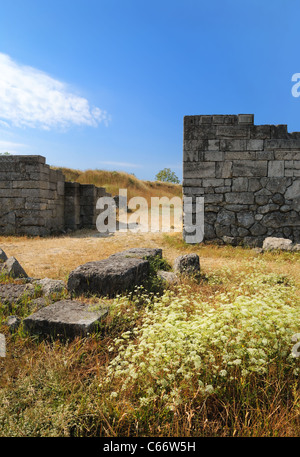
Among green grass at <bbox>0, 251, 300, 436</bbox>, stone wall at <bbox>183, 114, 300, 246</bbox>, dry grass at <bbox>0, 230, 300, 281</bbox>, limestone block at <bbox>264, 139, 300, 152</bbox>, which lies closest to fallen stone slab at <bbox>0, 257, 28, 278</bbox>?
dry grass at <bbox>0, 230, 300, 281</bbox>

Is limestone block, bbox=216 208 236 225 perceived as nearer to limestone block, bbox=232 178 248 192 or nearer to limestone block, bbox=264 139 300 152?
limestone block, bbox=232 178 248 192

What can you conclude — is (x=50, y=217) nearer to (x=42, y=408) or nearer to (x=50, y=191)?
(x=50, y=191)

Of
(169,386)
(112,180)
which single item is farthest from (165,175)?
(169,386)

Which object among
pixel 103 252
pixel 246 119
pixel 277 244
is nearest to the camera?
pixel 277 244

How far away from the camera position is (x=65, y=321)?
122 inches

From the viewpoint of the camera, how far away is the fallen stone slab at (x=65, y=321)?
3068mm

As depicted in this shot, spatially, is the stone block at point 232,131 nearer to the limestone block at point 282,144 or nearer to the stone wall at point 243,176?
the stone wall at point 243,176

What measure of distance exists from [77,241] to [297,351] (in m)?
8.03

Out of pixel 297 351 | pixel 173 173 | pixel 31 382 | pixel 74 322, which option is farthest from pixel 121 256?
pixel 173 173

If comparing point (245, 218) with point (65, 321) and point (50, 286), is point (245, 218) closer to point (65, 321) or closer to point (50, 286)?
point (50, 286)

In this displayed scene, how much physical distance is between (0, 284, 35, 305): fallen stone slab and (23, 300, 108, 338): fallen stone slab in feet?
2.16

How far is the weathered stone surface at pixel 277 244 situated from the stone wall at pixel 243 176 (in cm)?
63

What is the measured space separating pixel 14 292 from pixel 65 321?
4.24ft
